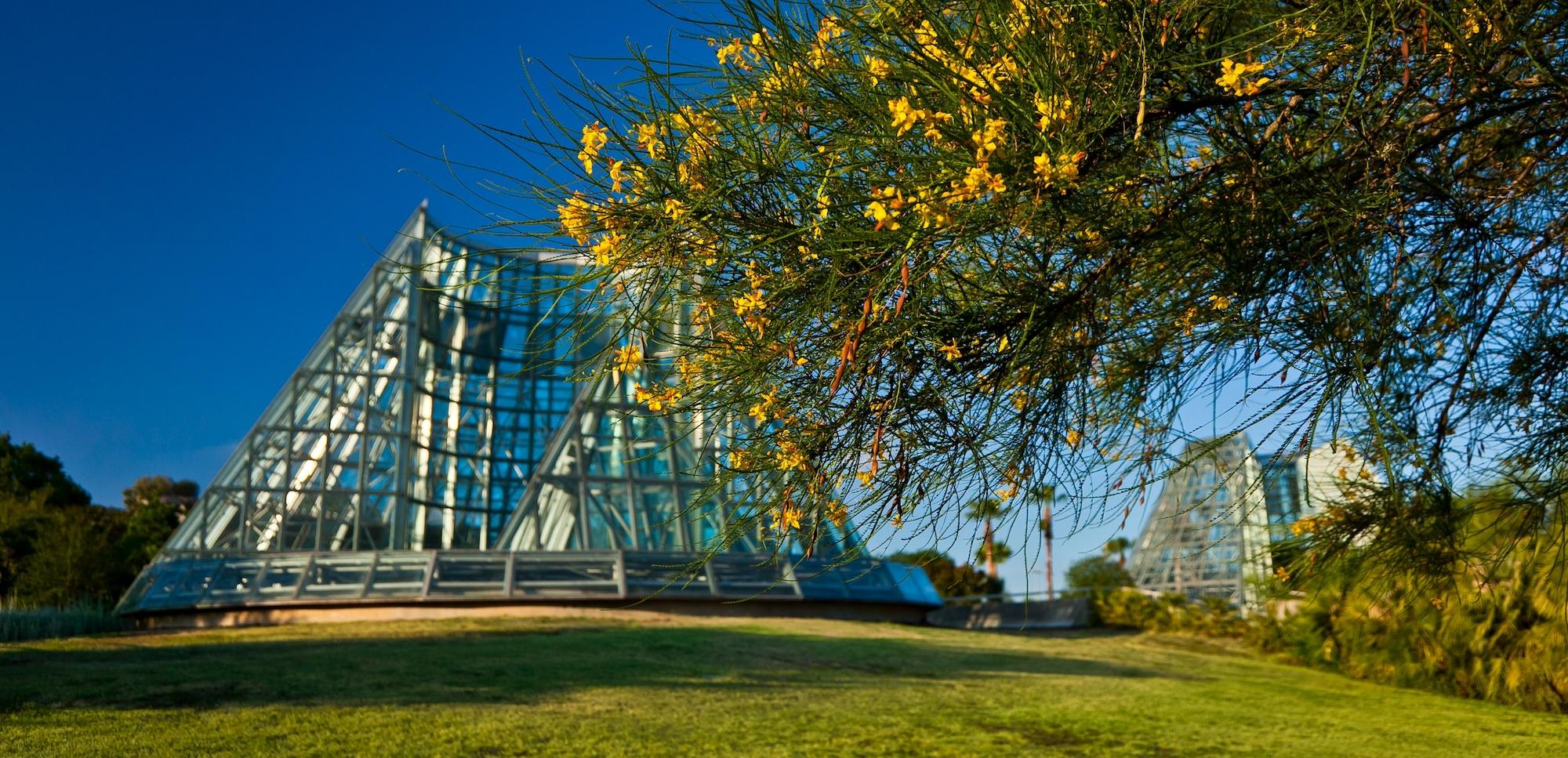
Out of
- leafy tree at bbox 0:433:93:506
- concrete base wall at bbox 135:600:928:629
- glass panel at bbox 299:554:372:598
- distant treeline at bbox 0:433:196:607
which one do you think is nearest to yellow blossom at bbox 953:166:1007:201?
concrete base wall at bbox 135:600:928:629

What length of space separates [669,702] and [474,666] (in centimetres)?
257

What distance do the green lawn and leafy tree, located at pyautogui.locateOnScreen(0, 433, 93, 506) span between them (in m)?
26.7

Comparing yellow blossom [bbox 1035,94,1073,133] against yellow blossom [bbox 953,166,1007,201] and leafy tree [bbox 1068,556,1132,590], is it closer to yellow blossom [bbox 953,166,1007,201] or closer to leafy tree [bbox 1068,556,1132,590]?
yellow blossom [bbox 953,166,1007,201]

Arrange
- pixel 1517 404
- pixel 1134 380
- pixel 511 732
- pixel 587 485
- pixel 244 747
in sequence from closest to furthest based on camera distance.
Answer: pixel 1134 380 → pixel 1517 404 → pixel 244 747 → pixel 511 732 → pixel 587 485

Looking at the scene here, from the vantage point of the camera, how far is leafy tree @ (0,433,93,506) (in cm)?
3550

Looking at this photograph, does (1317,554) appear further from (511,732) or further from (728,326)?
(511,732)

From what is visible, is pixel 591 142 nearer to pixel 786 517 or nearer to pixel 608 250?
pixel 608 250

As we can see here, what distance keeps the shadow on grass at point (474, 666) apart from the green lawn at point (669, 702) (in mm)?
41

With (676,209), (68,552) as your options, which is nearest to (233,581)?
(68,552)

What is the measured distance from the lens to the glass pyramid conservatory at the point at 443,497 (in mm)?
18812

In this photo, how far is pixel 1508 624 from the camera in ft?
36.6

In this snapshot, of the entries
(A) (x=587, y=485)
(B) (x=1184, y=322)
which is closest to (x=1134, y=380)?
(B) (x=1184, y=322)

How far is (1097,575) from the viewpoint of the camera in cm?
2936

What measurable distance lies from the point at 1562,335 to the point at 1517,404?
0.55 m
